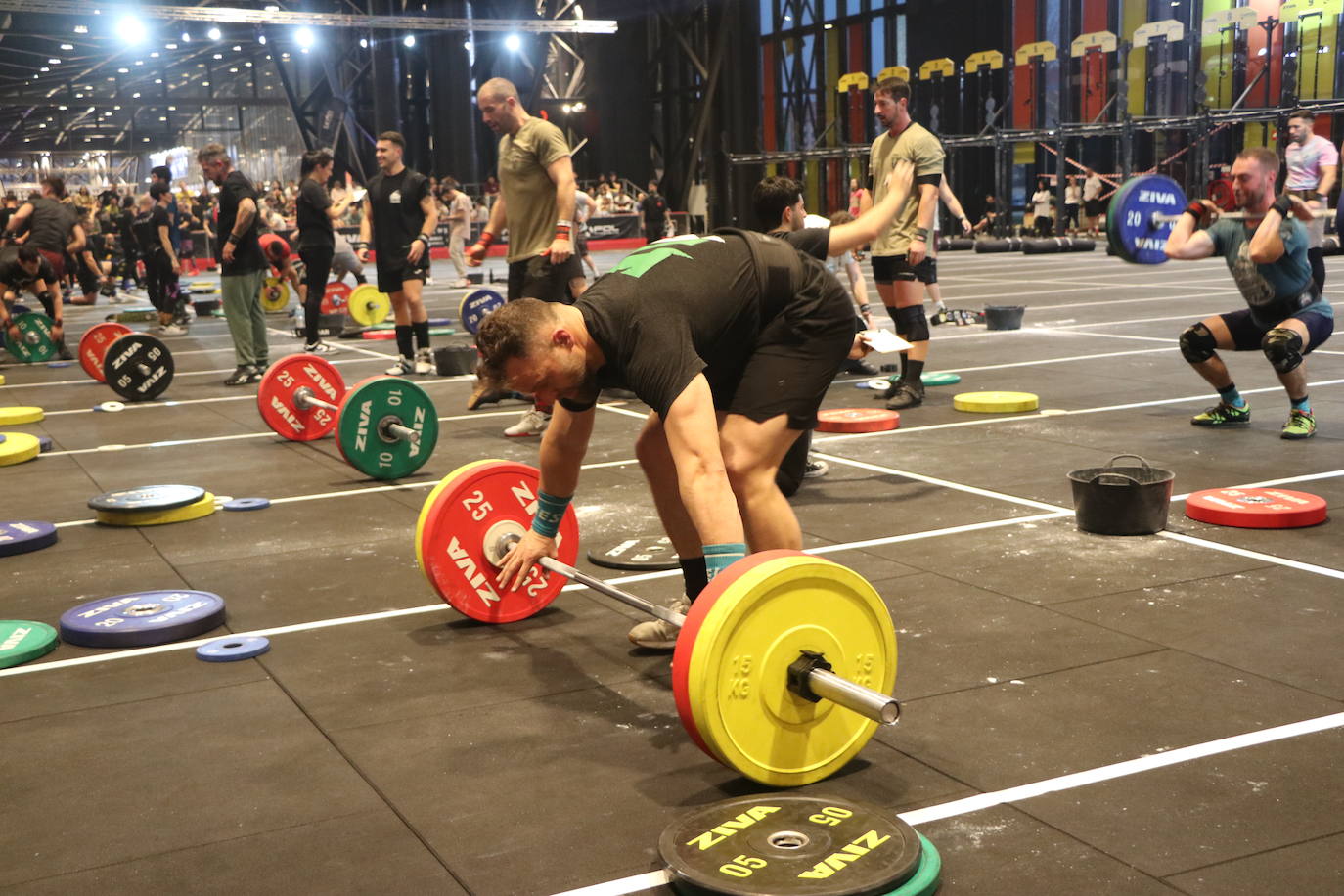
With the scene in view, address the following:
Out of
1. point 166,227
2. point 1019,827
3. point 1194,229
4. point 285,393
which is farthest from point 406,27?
point 1019,827

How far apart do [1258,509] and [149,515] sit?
14.3ft

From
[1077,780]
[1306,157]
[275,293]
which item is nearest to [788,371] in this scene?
[1077,780]

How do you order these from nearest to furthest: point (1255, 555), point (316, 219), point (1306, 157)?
point (1255, 555) → point (316, 219) → point (1306, 157)

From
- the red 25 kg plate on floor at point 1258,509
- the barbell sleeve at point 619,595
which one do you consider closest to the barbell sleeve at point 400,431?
the barbell sleeve at point 619,595

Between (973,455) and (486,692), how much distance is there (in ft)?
11.6

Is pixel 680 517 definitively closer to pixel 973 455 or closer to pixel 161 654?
pixel 161 654

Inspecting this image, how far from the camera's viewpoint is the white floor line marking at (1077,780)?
7.95 ft

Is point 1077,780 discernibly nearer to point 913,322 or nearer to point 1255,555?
point 1255,555

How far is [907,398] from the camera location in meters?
7.86

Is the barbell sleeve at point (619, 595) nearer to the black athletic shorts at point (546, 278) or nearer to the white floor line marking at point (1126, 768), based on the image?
the white floor line marking at point (1126, 768)

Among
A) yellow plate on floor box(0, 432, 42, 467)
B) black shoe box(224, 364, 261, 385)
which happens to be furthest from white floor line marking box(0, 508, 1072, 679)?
black shoe box(224, 364, 261, 385)

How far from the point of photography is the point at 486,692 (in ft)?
11.5

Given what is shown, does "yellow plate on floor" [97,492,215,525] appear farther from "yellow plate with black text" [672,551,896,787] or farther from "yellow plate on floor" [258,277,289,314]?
"yellow plate on floor" [258,277,289,314]

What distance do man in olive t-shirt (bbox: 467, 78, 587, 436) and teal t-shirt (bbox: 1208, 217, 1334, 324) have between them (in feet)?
10.6
